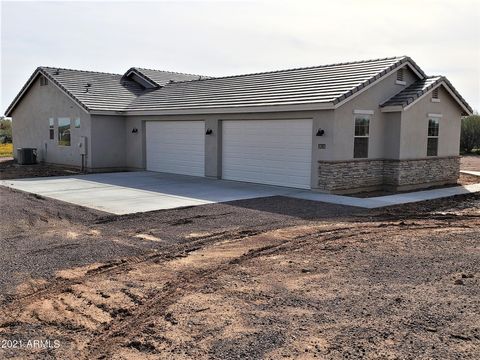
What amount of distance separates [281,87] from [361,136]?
3586 mm

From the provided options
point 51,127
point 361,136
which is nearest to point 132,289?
point 361,136

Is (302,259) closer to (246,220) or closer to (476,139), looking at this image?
(246,220)

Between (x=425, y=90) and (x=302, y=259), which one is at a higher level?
(x=425, y=90)

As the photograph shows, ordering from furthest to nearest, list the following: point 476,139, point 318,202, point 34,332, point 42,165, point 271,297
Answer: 1. point 476,139
2. point 42,165
3. point 318,202
4. point 271,297
5. point 34,332

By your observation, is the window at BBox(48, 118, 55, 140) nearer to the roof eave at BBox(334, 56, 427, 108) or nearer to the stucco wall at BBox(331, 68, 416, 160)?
the stucco wall at BBox(331, 68, 416, 160)

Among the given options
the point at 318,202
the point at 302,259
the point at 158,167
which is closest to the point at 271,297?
the point at 302,259

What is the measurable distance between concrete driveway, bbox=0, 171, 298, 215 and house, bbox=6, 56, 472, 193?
1034 millimetres

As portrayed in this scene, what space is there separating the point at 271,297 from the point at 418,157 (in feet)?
41.7

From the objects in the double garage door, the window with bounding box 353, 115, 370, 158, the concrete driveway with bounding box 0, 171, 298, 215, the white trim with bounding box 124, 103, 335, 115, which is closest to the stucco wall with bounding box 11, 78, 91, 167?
the white trim with bounding box 124, 103, 335, 115

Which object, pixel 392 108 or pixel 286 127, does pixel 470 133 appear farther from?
pixel 286 127

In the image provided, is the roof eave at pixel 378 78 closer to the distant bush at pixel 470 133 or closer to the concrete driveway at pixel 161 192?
the concrete driveway at pixel 161 192

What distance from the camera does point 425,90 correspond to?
54.0ft

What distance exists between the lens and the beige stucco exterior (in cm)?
1495

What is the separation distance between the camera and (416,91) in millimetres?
16453
